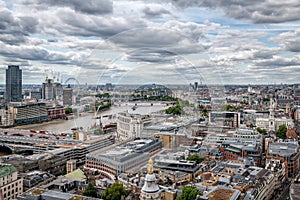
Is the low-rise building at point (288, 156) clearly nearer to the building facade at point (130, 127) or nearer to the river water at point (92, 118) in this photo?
the building facade at point (130, 127)

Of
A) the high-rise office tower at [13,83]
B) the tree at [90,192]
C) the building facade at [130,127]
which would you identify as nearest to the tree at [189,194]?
the tree at [90,192]

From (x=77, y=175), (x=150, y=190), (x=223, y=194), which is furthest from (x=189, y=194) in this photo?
(x=77, y=175)

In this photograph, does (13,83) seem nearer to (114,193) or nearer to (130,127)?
(130,127)

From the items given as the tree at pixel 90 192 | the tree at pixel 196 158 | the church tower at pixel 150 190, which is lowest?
the tree at pixel 90 192

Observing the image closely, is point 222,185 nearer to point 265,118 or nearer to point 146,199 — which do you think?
point 146,199

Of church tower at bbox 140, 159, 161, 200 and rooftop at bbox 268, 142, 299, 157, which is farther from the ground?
church tower at bbox 140, 159, 161, 200

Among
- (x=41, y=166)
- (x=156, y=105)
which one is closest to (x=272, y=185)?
(x=41, y=166)

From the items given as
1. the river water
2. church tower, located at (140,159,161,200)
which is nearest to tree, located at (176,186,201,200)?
church tower, located at (140,159,161,200)

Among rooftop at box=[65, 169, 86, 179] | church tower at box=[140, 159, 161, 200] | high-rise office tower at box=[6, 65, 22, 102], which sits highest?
high-rise office tower at box=[6, 65, 22, 102]

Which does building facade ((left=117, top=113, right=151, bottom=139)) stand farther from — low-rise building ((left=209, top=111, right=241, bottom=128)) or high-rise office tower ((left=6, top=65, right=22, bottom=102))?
high-rise office tower ((left=6, top=65, right=22, bottom=102))
